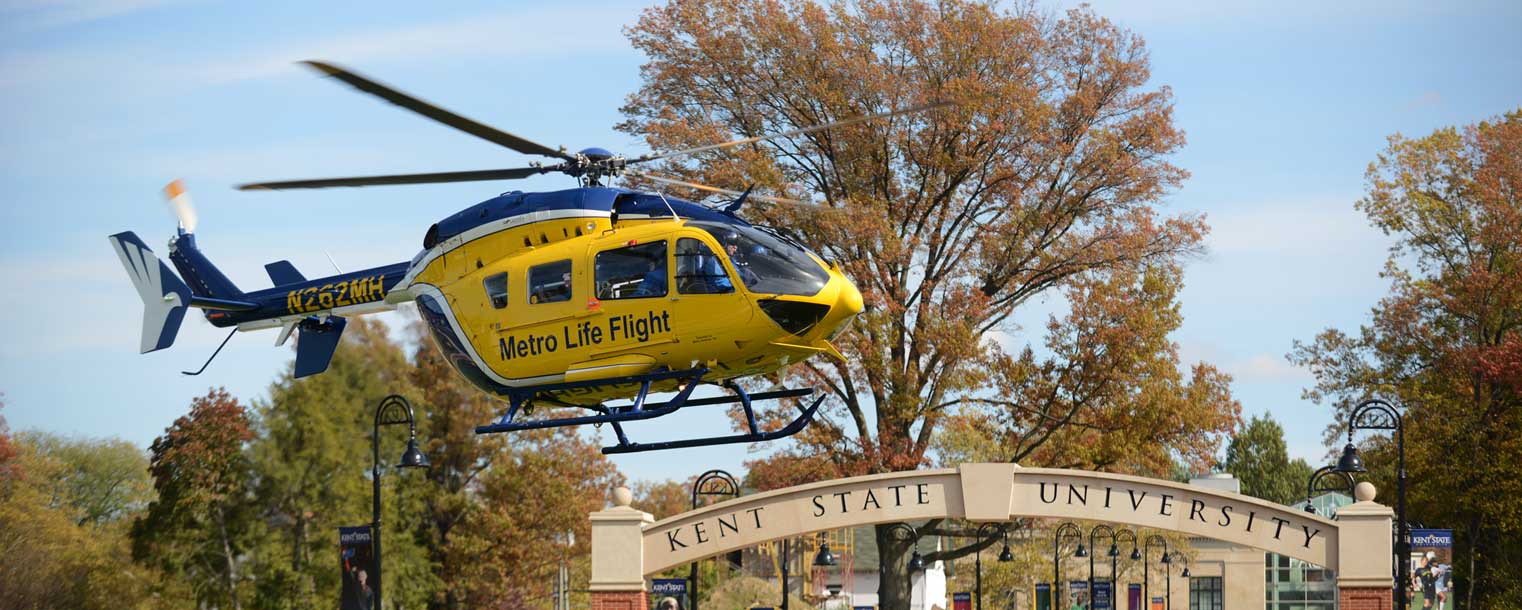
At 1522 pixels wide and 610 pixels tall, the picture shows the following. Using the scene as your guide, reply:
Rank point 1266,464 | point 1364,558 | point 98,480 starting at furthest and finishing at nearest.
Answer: point 1266,464
point 98,480
point 1364,558

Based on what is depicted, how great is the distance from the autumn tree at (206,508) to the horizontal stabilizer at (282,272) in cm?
2154

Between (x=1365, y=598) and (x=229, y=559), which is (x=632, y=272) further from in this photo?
(x=229, y=559)

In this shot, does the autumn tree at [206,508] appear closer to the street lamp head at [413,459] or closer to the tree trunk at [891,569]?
the tree trunk at [891,569]

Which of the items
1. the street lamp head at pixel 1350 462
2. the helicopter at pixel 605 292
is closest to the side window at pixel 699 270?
the helicopter at pixel 605 292

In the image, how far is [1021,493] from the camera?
27250mm

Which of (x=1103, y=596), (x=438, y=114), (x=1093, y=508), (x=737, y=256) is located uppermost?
(x=438, y=114)

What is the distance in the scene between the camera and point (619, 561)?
28.2 m

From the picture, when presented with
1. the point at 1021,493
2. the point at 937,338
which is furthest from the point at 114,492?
the point at 1021,493

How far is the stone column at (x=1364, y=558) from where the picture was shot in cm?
2698

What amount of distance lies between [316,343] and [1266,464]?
83738 millimetres

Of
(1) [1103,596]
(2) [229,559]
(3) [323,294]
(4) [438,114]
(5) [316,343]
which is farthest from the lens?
(1) [1103,596]

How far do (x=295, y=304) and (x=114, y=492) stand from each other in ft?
130

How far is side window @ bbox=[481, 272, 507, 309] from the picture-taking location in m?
20.3

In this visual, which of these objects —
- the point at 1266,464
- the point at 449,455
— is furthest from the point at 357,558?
the point at 1266,464
